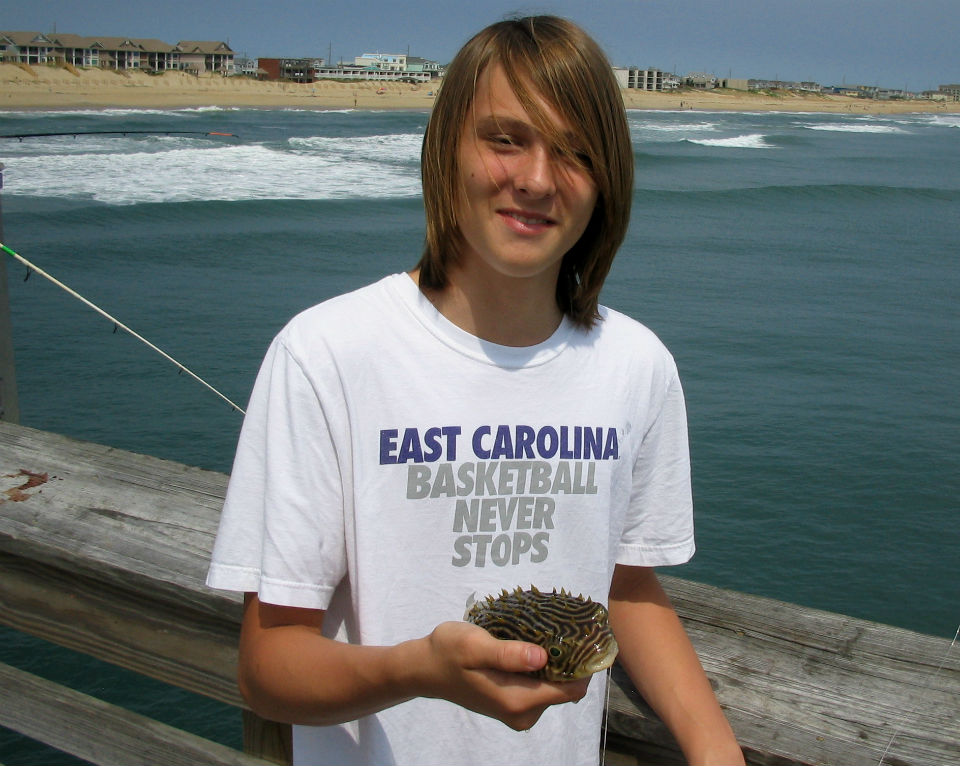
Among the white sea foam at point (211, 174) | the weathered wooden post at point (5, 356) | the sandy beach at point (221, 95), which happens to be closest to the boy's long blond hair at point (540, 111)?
the weathered wooden post at point (5, 356)

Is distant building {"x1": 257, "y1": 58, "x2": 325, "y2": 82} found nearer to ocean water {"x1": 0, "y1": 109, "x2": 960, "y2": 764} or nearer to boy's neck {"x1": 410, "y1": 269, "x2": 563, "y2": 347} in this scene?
ocean water {"x1": 0, "y1": 109, "x2": 960, "y2": 764}

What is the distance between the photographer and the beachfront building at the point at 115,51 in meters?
112

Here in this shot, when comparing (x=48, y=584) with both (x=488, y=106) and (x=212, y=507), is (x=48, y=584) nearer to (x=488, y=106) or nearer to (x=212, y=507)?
(x=212, y=507)

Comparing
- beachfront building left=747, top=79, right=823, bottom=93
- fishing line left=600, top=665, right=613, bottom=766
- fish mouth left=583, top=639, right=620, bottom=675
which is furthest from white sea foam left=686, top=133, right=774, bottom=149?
beachfront building left=747, top=79, right=823, bottom=93

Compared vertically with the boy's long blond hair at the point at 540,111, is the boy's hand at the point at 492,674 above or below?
below

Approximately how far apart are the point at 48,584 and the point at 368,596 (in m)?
0.83

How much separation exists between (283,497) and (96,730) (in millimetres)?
867

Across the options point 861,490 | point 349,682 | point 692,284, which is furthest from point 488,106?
point 692,284

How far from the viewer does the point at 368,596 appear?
57.7 inches

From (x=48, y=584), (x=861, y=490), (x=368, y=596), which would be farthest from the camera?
(x=861, y=490)

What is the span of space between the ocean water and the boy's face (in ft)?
10.8

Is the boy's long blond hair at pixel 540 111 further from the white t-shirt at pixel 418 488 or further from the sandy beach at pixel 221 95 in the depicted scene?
the sandy beach at pixel 221 95

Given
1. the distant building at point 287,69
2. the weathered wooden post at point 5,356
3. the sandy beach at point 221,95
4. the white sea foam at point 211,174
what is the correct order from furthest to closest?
the distant building at point 287,69 < the sandy beach at point 221,95 < the white sea foam at point 211,174 < the weathered wooden post at point 5,356

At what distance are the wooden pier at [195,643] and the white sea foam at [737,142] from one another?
152 feet
